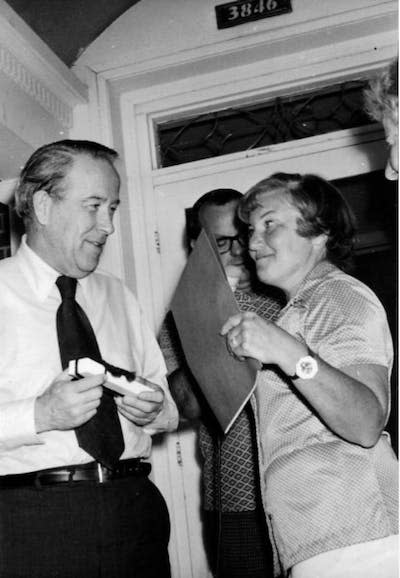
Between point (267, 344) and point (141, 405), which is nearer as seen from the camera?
point (267, 344)

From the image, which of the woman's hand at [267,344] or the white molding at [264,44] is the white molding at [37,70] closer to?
the white molding at [264,44]

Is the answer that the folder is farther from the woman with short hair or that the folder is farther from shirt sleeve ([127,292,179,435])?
shirt sleeve ([127,292,179,435])

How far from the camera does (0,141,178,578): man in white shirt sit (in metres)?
1.33

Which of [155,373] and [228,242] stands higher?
[228,242]

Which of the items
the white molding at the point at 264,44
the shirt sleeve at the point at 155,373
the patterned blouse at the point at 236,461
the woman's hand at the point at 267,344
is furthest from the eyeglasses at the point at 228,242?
the white molding at the point at 264,44

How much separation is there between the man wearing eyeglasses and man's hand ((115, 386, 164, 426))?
32 centimetres

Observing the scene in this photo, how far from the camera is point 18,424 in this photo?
1344 millimetres

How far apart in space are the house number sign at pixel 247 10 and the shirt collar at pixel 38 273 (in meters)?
1.65

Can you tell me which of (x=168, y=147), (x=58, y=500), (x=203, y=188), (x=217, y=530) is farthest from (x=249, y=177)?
(x=58, y=500)

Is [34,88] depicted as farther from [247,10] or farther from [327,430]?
[327,430]

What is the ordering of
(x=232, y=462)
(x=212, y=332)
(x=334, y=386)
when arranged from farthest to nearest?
(x=232, y=462) → (x=212, y=332) → (x=334, y=386)

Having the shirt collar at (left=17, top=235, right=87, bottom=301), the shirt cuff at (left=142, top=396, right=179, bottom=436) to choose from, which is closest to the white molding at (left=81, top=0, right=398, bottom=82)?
the shirt collar at (left=17, top=235, right=87, bottom=301)

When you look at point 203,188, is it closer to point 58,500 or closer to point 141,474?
point 141,474

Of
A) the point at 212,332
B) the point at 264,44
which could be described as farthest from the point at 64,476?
the point at 264,44
